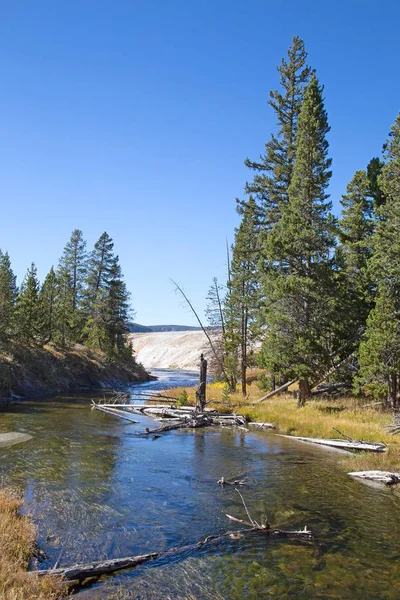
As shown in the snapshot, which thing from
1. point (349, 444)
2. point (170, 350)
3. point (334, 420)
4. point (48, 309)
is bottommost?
point (349, 444)

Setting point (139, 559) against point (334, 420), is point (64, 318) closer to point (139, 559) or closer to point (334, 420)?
point (334, 420)

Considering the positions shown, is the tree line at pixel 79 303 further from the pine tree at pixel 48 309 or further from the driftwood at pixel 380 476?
the driftwood at pixel 380 476

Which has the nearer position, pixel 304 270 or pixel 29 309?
pixel 304 270

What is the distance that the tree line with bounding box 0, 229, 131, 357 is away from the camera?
Result: 45656mm

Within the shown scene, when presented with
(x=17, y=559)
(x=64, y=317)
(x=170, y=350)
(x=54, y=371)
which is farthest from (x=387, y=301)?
(x=170, y=350)

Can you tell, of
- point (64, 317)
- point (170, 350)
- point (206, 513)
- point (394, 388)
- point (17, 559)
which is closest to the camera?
point (17, 559)

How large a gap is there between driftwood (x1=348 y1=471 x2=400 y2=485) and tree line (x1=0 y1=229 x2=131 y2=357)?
3758cm

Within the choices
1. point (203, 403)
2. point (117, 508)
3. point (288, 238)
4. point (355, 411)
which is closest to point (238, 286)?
point (288, 238)

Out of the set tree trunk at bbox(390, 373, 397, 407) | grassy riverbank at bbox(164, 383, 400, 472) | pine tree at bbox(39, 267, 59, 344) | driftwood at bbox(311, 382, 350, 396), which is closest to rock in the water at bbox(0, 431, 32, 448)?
grassy riverbank at bbox(164, 383, 400, 472)

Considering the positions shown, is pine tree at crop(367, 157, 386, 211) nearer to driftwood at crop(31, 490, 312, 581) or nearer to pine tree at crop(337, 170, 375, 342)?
pine tree at crop(337, 170, 375, 342)

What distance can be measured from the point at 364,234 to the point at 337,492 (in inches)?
763

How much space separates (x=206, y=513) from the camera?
35.2 ft

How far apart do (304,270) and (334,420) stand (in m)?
8.61

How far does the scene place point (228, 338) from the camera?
3759 centimetres
